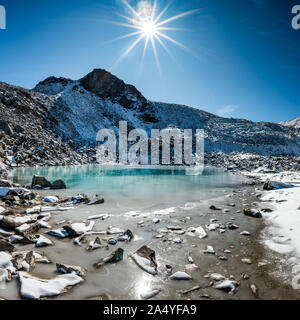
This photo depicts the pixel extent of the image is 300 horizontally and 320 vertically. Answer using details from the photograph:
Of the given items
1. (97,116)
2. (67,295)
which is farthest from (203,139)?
(67,295)

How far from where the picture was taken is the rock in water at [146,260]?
142 inches

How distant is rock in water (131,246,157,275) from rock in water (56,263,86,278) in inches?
42.7

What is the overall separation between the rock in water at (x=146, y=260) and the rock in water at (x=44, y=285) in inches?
46.5

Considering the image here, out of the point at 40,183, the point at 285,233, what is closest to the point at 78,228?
the point at 285,233

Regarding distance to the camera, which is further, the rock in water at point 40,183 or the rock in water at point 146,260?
the rock in water at point 40,183

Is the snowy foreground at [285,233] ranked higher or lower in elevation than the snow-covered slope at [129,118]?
lower

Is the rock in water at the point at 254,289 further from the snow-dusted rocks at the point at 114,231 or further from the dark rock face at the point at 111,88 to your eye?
the dark rock face at the point at 111,88

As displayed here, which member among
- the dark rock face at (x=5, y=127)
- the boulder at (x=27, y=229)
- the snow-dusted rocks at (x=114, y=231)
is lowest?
the snow-dusted rocks at (x=114, y=231)

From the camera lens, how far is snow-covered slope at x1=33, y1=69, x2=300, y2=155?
183 ft

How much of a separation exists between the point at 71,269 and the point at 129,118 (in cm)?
7379

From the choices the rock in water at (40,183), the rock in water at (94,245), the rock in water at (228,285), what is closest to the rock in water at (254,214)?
the rock in water at (228,285)

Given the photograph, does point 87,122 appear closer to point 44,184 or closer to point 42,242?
point 44,184
